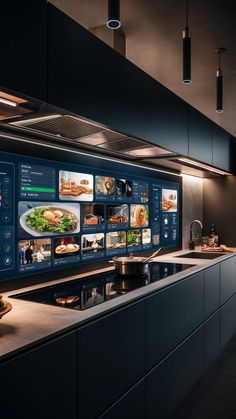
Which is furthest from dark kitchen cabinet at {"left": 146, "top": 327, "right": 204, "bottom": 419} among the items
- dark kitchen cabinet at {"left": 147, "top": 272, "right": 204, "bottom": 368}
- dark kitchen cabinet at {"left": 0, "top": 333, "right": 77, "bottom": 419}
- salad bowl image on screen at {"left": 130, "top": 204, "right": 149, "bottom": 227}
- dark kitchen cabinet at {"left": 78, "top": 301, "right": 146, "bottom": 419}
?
salad bowl image on screen at {"left": 130, "top": 204, "right": 149, "bottom": 227}

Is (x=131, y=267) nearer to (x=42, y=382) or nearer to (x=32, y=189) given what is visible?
(x=32, y=189)

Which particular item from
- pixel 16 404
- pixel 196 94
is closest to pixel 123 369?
pixel 16 404

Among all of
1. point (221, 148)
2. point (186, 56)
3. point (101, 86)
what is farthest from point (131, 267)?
point (221, 148)

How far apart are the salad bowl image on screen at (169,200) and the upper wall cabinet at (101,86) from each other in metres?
1.25

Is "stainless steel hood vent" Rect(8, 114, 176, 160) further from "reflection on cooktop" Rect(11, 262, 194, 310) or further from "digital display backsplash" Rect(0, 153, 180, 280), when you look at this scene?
"reflection on cooktop" Rect(11, 262, 194, 310)

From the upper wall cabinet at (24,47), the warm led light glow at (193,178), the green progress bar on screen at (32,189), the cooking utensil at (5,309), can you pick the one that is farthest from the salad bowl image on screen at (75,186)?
the warm led light glow at (193,178)

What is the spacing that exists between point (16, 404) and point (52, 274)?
4.05 ft

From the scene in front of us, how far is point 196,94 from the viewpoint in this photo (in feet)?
11.9

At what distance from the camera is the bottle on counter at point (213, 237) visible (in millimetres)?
4926

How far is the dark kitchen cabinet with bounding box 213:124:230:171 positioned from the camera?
4.12 meters

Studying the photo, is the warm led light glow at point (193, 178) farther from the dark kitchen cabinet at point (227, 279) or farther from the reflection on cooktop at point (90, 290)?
the reflection on cooktop at point (90, 290)

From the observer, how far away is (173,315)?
2.56 metres

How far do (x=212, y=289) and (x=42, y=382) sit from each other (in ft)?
7.57

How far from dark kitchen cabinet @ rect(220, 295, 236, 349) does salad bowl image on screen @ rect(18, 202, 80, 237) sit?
1.89 metres
